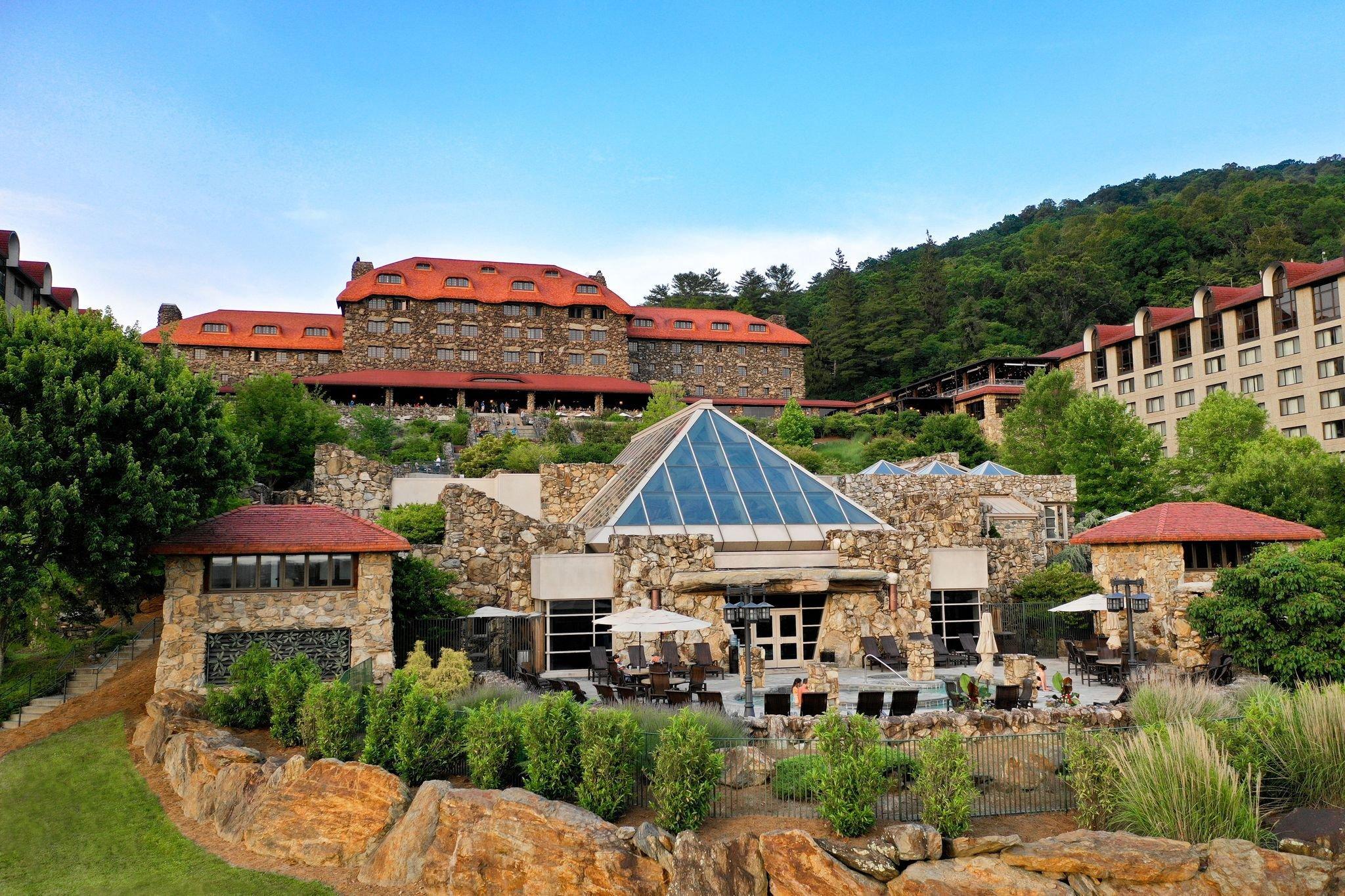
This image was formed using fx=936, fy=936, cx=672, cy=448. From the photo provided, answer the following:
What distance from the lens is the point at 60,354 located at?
15.0 metres

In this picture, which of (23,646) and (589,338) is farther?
(589,338)

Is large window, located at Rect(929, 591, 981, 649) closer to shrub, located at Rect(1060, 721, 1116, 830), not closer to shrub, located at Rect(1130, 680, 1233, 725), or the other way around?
shrub, located at Rect(1130, 680, 1233, 725)

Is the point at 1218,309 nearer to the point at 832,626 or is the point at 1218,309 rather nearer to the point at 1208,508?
the point at 1208,508

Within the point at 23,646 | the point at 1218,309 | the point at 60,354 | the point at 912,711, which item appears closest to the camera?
the point at 912,711

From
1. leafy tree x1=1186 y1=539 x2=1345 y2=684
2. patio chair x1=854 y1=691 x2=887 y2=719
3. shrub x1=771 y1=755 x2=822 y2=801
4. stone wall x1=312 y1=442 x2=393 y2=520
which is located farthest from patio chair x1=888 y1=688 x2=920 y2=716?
stone wall x1=312 y1=442 x2=393 y2=520

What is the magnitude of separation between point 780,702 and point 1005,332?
6798 centimetres

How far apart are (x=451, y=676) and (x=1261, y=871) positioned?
10424 mm

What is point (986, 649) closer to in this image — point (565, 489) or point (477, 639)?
point (477, 639)

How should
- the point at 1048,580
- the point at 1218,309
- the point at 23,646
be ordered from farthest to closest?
the point at 1218,309, the point at 1048,580, the point at 23,646

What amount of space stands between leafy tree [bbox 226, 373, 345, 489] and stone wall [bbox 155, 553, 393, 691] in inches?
735

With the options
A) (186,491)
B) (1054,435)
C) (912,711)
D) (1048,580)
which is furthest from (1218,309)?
(186,491)

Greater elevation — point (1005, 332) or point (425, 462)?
point (1005, 332)

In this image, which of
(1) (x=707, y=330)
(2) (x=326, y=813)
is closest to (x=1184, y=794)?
(2) (x=326, y=813)

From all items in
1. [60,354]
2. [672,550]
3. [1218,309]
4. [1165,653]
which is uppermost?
[1218,309]
